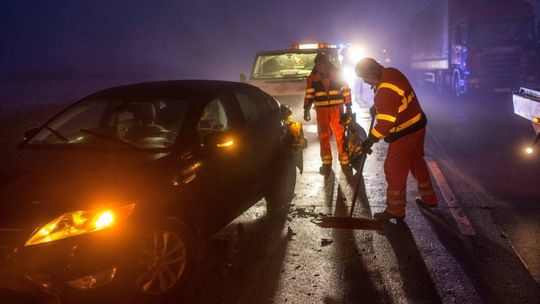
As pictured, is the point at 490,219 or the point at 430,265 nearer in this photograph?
the point at 430,265

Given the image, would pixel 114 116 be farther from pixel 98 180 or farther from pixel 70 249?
pixel 70 249

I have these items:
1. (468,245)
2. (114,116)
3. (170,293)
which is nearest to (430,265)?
(468,245)

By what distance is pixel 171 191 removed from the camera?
331 centimetres

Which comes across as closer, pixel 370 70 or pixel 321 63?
pixel 370 70

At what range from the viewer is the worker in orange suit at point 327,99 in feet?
22.8

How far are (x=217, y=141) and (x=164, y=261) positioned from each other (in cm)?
102

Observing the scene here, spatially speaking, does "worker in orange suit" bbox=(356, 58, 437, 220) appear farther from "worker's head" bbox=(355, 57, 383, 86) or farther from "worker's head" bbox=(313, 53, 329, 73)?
"worker's head" bbox=(313, 53, 329, 73)

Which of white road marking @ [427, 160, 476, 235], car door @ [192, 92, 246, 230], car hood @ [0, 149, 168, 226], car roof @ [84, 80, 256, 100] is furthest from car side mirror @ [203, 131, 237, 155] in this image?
white road marking @ [427, 160, 476, 235]

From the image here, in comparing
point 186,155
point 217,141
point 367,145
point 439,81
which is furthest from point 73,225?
point 439,81

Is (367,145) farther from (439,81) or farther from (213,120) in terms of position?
(439,81)

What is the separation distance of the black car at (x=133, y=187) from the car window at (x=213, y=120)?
16mm

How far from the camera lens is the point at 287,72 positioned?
11211 mm

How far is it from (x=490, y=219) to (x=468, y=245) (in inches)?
32.6

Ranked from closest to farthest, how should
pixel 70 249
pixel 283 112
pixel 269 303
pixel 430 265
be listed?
pixel 70 249, pixel 269 303, pixel 430 265, pixel 283 112
